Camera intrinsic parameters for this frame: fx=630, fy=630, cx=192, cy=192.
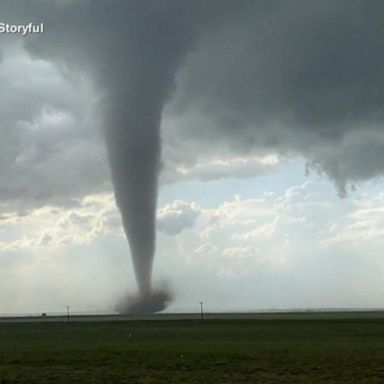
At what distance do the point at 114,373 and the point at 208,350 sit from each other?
1439cm

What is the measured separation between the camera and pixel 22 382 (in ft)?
98.9

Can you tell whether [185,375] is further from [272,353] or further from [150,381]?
[272,353]

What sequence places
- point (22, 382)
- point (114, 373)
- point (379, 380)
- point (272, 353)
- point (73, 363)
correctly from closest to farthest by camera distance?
1. point (379, 380)
2. point (22, 382)
3. point (114, 373)
4. point (73, 363)
5. point (272, 353)

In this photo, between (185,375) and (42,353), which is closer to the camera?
(185,375)

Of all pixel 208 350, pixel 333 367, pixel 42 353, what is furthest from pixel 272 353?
pixel 42 353

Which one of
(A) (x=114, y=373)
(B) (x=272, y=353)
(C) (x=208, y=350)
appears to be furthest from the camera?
(C) (x=208, y=350)

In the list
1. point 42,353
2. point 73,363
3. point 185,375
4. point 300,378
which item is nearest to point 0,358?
point 42,353

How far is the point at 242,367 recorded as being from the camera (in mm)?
33938

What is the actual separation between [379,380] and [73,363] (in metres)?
18.3

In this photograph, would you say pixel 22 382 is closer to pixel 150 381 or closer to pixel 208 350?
pixel 150 381

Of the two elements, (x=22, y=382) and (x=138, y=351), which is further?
(x=138, y=351)

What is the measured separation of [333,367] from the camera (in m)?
33.0

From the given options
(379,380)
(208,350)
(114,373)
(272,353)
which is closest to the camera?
(379,380)

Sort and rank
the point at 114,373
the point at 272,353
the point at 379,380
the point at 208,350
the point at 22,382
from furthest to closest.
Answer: the point at 208,350, the point at 272,353, the point at 114,373, the point at 22,382, the point at 379,380
